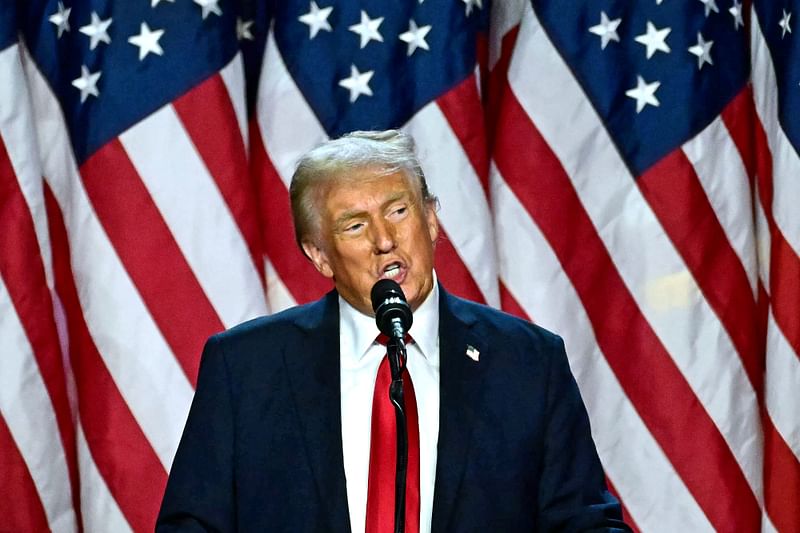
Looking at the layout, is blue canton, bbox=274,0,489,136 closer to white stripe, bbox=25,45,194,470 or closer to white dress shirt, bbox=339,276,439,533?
white stripe, bbox=25,45,194,470

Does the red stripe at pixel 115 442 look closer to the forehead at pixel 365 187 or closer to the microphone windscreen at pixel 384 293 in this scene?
the forehead at pixel 365 187

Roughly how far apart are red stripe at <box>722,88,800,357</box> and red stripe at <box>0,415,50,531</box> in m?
2.08

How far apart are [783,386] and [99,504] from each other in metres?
1.90

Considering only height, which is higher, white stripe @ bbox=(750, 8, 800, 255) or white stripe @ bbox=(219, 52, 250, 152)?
white stripe @ bbox=(219, 52, 250, 152)

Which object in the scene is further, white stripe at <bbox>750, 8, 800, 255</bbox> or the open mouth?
white stripe at <bbox>750, 8, 800, 255</bbox>

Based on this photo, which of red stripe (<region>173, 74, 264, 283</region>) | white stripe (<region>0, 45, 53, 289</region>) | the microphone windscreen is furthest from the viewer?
red stripe (<region>173, 74, 264, 283</region>)

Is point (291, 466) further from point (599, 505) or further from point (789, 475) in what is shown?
point (789, 475)

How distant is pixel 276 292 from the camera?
372cm

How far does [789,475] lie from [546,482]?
1.74 m

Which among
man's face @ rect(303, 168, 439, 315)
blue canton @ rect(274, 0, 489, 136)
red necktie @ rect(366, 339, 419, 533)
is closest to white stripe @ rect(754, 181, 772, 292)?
blue canton @ rect(274, 0, 489, 136)

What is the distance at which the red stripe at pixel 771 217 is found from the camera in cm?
372

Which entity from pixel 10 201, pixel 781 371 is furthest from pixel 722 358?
pixel 10 201

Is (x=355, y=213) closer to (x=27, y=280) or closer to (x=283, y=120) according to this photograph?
(x=283, y=120)

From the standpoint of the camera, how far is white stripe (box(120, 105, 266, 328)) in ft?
11.7
